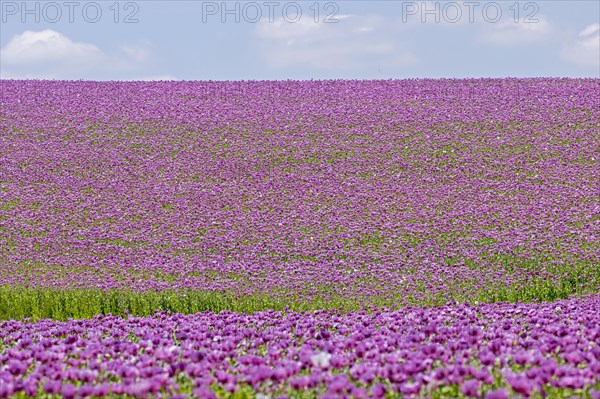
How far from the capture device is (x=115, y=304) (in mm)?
13484

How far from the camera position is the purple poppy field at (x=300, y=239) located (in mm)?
5742

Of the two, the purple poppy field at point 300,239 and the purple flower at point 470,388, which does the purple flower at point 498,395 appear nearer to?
the purple poppy field at point 300,239

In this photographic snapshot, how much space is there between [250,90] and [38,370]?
102ft

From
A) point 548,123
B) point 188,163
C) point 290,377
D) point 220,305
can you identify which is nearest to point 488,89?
point 548,123

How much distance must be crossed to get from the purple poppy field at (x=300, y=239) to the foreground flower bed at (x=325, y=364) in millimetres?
26

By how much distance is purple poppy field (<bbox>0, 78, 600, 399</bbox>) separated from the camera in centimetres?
574

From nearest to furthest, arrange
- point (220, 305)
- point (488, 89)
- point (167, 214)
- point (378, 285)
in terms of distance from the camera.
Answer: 1. point (220, 305)
2. point (378, 285)
3. point (167, 214)
4. point (488, 89)

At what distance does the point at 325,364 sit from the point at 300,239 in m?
11.9

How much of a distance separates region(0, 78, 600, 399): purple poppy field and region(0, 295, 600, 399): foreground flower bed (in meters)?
0.03

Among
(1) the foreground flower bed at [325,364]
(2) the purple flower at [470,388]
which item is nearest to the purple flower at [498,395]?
(1) the foreground flower bed at [325,364]

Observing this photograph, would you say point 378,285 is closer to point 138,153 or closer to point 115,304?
point 115,304

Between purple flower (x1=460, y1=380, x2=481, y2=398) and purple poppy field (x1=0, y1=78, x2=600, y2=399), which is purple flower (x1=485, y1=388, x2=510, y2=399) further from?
purple flower (x1=460, y1=380, x2=481, y2=398)

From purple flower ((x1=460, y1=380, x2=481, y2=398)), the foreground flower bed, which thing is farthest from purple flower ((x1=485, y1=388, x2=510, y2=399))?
purple flower ((x1=460, y1=380, x2=481, y2=398))

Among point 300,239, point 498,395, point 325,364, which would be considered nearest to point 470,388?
point 498,395
